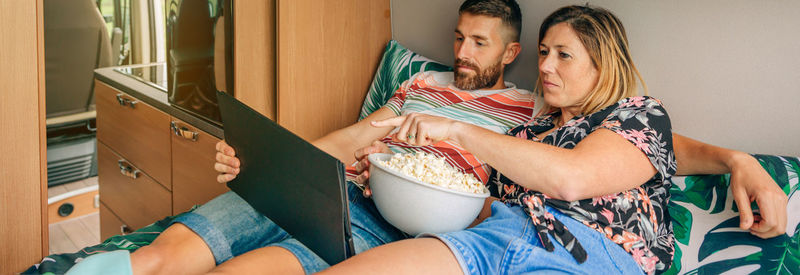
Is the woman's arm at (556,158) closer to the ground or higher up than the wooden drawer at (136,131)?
higher up

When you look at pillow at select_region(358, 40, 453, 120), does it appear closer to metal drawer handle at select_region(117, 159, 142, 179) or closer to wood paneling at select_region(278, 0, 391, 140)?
wood paneling at select_region(278, 0, 391, 140)

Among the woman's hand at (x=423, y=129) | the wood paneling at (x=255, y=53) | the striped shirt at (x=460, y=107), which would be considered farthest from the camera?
the wood paneling at (x=255, y=53)

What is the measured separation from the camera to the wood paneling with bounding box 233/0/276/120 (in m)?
1.94

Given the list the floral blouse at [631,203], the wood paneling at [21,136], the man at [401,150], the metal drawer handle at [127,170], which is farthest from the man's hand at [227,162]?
the metal drawer handle at [127,170]

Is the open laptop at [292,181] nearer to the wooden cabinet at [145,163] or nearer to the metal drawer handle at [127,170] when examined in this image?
the wooden cabinet at [145,163]

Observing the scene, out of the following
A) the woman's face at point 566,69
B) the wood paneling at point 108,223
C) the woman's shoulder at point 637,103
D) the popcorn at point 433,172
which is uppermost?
the woman's face at point 566,69

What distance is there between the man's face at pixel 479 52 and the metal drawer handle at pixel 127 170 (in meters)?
1.43

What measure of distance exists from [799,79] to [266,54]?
4.95 ft

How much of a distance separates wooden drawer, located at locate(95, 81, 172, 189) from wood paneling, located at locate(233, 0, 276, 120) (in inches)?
17.8

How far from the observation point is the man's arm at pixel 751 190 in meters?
1.21

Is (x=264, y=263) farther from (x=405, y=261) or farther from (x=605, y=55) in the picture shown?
(x=605, y=55)

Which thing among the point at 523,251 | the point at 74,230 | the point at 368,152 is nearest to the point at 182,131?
the point at 368,152

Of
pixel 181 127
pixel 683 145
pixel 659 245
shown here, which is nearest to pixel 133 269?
pixel 181 127

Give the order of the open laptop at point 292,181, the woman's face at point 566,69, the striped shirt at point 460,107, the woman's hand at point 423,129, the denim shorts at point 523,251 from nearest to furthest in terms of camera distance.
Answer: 1. the open laptop at point 292,181
2. the denim shorts at point 523,251
3. the woman's hand at point 423,129
4. the woman's face at point 566,69
5. the striped shirt at point 460,107
